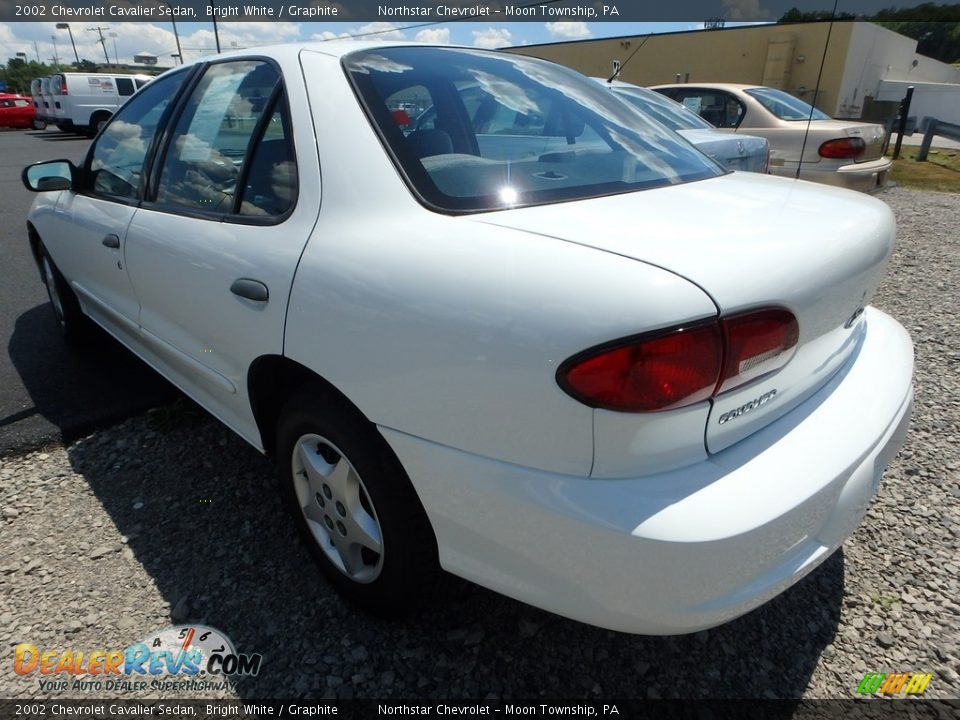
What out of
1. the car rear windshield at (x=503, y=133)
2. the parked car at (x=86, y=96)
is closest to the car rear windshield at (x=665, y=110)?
the car rear windshield at (x=503, y=133)

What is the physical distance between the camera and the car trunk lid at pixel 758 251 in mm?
1282

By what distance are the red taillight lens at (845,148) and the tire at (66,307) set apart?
6.90m

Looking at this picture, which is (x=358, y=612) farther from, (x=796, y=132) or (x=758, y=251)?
(x=796, y=132)

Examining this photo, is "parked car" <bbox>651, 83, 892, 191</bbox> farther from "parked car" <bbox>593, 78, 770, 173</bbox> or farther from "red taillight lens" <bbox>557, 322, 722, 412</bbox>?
"red taillight lens" <bbox>557, 322, 722, 412</bbox>

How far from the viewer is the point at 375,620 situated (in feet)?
6.42

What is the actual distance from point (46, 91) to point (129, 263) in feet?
79.9

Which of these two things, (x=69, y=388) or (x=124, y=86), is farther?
(x=124, y=86)

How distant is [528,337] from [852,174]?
6.77 m

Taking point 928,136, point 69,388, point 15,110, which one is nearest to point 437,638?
point 69,388

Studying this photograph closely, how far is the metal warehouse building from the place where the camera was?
26.2 m

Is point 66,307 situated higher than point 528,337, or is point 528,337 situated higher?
point 528,337

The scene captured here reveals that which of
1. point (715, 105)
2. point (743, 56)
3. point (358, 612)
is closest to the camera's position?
point (358, 612)

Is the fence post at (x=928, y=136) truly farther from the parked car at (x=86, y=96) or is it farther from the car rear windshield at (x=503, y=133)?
the parked car at (x=86, y=96)

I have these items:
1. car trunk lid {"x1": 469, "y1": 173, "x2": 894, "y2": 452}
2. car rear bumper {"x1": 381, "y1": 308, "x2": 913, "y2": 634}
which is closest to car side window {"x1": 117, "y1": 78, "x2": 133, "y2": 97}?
car trunk lid {"x1": 469, "y1": 173, "x2": 894, "y2": 452}
